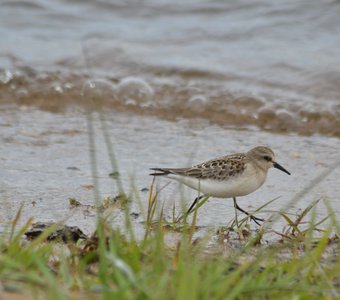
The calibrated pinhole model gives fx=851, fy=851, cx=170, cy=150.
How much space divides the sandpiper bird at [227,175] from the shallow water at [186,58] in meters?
2.94

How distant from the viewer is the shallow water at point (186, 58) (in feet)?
31.6

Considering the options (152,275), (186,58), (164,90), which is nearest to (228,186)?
(152,275)

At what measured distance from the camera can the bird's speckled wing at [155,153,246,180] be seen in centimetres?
588

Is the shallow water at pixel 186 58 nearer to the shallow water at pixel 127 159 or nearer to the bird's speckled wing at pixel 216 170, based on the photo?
the shallow water at pixel 127 159

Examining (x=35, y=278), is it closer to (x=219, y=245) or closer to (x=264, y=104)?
(x=219, y=245)

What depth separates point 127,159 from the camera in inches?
301

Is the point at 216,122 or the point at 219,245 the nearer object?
the point at 219,245

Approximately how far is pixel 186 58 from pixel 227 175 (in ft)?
17.7

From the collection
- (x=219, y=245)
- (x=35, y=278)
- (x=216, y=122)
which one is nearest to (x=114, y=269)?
(x=35, y=278)

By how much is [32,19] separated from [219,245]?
8.26 metres

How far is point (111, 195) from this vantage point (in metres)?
6.39

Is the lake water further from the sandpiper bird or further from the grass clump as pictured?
the grass clump

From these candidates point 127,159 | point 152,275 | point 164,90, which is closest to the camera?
point 152,275

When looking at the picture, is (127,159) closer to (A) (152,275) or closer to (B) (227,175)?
(B) (227,175)
